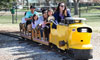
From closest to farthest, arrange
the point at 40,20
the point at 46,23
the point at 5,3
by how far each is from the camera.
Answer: the point at 46,23
the point at 40,20
the point at 5,3

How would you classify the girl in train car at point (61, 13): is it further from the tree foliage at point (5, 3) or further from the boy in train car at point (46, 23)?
the tree foliage at point (5, 3)

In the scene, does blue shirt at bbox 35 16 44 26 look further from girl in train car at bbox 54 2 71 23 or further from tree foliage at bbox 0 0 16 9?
tree foliage at bbox 0 0 16 9

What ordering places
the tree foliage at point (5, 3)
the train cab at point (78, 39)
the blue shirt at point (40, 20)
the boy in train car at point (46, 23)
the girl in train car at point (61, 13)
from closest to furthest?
the train cab at point (78, 39) → the girl in train car at point (61, 13) → the boy in train car at point (46, 23) → the blue shirt at point (40, 20) → the tree foliage at point (5, 3)

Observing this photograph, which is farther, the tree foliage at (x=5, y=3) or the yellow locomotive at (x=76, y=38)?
the tree foliage at (x=5, y=3)

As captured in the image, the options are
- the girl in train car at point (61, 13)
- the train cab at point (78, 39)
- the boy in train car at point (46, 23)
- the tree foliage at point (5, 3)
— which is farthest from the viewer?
the tree foliage at point (5, 3)

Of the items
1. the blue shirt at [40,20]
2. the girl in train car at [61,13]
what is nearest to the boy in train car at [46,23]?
the blue shirt at [40,20]

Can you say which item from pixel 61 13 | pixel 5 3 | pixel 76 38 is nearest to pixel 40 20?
pixel 61 13

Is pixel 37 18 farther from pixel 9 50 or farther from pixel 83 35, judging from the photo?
pixel 83 35

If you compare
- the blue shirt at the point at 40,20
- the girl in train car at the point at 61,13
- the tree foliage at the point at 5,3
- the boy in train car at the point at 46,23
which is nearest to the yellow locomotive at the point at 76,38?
the girl in train car at the point at 61,13

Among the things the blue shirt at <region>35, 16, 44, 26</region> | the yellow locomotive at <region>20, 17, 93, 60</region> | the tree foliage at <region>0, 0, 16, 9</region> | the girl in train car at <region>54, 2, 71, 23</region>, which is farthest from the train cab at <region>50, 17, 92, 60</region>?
the tree foliage at <region>0, 0, 16, 9</region>

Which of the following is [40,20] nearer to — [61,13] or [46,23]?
[46,23]

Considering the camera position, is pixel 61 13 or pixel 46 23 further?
pixel 46 23

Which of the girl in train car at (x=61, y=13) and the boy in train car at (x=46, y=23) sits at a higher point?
the girl in train car at (x=61, y=13)

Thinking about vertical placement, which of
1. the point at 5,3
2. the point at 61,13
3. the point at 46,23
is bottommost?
the point at 46,23
